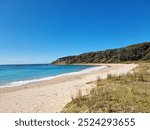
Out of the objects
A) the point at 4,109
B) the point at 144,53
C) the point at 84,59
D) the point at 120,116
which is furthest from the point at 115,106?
the point at 84,59

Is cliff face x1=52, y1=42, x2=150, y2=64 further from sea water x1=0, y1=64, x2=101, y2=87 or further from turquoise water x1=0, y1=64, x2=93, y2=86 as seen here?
sea water x1=0, y1=64, x2=101, y2=87

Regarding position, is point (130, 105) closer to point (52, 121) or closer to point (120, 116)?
point (120, 116)

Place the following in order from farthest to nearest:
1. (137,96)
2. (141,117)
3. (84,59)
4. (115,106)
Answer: (84,59), (137,96), (115,106), (141,117)

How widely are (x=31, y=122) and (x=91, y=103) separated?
2.90m

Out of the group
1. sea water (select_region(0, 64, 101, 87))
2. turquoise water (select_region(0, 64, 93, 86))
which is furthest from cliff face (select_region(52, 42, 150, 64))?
sea water (select_region(0, 64, 101, 87))

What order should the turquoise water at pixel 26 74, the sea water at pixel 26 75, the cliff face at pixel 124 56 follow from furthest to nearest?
the cliff face at pixel 124 56 → the turquoise water at pixel 26 74 → the sea water at pixel 26 75

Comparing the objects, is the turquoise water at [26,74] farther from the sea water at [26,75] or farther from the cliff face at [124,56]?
the cliff face at [124,56]

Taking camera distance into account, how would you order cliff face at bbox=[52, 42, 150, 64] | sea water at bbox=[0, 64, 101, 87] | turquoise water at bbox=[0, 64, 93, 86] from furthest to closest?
1. cliff face at bbox=[52, 42, 150, 64]
2. turquoise water at bbox=[0, 64, 93, 86]
3. sea water at bbox=[0, 64, 101, 87]

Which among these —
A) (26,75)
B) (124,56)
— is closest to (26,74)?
(26,75)

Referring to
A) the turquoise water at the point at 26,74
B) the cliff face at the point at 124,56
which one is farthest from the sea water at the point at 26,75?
the cliff face at the point at 124,56

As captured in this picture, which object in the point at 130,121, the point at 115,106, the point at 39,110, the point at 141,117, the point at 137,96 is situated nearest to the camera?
the point at 130,121

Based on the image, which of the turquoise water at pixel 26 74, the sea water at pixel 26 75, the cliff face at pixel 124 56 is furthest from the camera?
the cliff face at pixel 124 56

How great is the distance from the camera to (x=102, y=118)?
5.69 m

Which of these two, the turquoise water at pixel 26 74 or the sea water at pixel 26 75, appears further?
the turquoise water at pixel 26 74
